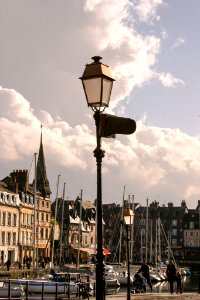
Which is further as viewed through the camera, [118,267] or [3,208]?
[3,208]

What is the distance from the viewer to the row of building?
82.5 meters

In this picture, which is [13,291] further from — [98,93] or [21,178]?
[21,178]

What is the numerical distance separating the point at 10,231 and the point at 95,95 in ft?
254

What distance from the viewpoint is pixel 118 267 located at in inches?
2734

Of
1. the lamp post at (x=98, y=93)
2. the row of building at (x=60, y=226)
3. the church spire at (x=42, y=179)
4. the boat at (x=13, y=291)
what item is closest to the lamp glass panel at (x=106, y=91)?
the lamp post at (x=98, y=93)

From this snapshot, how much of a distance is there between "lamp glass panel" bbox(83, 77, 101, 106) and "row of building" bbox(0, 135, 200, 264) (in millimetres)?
45687

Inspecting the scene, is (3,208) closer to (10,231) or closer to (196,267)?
(10,231)

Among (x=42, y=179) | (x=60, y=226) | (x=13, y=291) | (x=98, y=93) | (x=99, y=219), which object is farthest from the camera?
(x=42, y=179)

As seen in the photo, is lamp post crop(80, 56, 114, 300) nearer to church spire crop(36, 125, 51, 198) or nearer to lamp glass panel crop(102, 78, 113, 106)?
lamp glass panel crop(102, 78, 113, 106)

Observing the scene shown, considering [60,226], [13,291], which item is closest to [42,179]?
[60,226]

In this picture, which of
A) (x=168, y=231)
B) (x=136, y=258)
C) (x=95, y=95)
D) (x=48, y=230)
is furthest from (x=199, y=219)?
(x=95, y=95)

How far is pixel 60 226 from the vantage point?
326 feet

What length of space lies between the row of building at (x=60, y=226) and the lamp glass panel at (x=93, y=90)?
45687 mm

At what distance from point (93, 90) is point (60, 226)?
3588 inches
